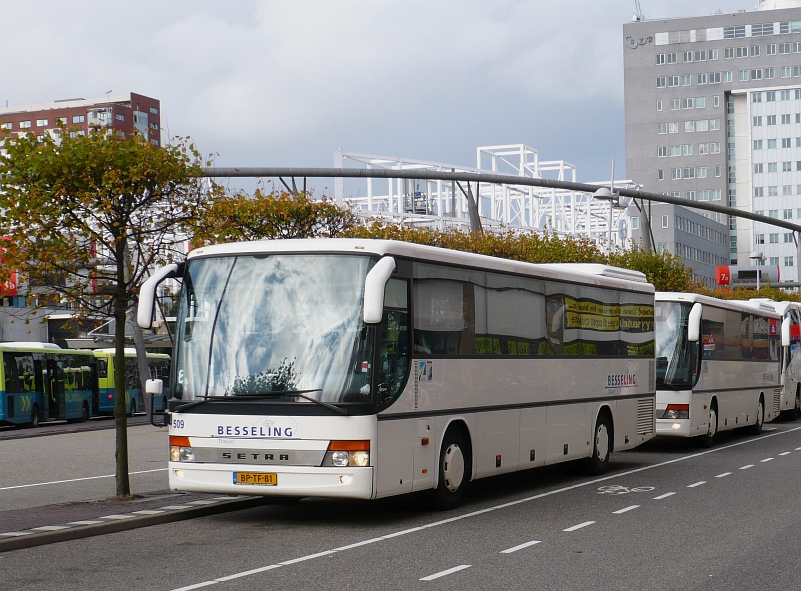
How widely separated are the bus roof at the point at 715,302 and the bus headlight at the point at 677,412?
2.11 meters

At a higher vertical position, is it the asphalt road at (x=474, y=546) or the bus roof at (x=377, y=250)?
the bus roof at (x=377, y=250)

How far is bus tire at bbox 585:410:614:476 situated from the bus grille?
1.33 meters

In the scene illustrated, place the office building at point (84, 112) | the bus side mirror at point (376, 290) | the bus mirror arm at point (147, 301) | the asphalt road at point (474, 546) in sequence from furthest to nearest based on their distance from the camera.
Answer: the office building at point (84, 112) → the bus mirror arm at point (147, 301) → the bus side mirror at point (376, 290) → the asphalt road at point (474, 546)

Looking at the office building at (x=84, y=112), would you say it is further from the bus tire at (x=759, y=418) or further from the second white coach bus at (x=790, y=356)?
the bus tire at (x=759, y=418)

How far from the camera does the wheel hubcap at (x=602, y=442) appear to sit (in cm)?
1884

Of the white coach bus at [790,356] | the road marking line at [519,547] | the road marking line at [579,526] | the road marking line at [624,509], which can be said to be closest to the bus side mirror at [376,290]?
the road marking line at [519,547]

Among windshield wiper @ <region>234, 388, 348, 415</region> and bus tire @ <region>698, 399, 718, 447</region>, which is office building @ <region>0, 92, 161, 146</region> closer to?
bus tire @ <region>698, 399, 718, 447</region>

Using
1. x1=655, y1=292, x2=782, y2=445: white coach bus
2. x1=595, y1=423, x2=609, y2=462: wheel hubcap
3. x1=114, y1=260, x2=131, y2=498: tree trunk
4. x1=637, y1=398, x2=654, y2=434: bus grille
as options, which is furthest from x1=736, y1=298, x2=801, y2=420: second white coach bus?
x1=114, y1=260, x2=131, y2=498: tree trunk

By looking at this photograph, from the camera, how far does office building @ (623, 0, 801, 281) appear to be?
146 meters

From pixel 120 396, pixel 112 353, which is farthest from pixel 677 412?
pixel 112 353

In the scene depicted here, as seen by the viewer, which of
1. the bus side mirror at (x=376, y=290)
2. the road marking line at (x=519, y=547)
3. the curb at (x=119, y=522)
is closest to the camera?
the road marking line at (x=519, y=547)

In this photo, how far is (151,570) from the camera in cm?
968

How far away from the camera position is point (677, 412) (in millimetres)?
23609

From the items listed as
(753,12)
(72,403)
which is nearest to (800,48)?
(753,12)
